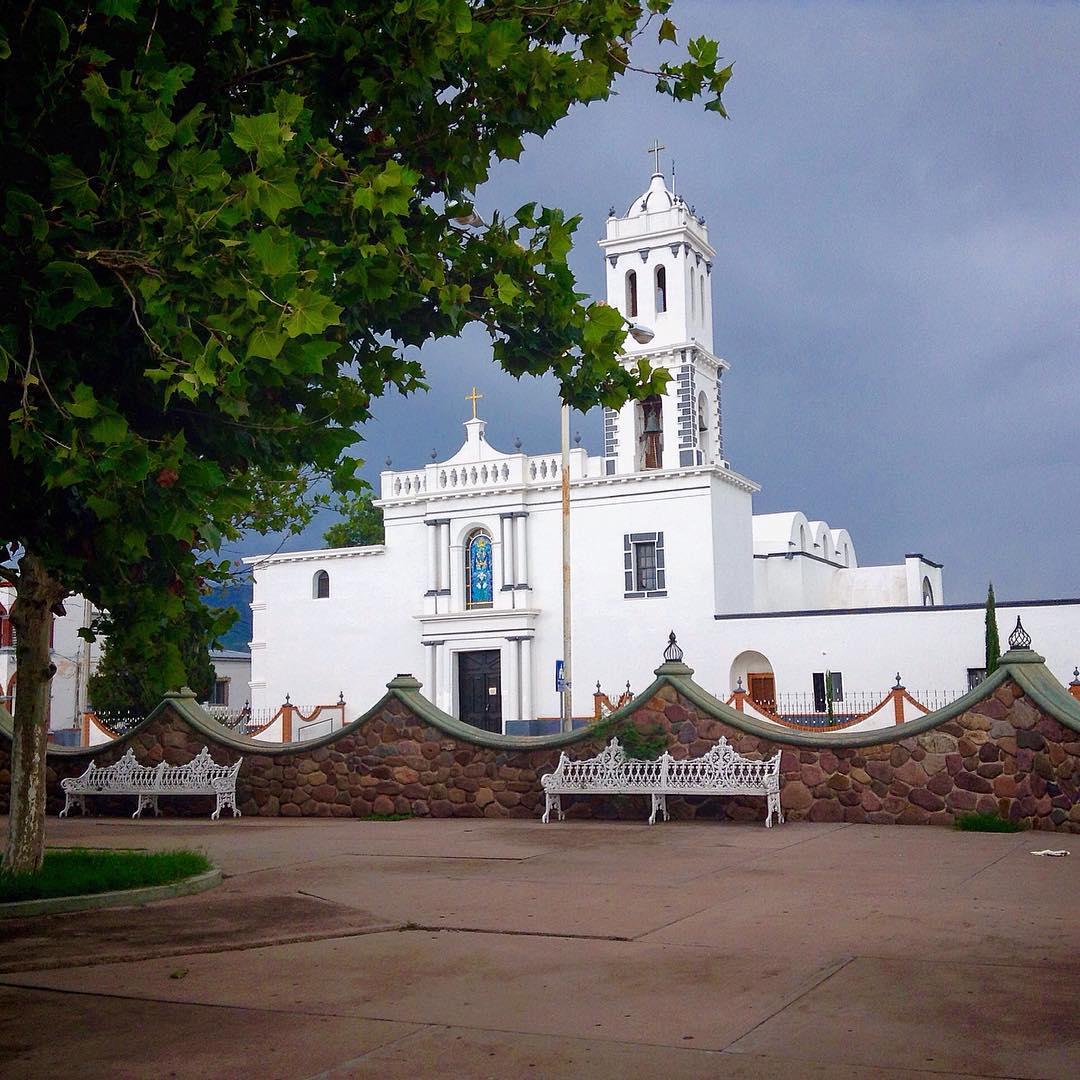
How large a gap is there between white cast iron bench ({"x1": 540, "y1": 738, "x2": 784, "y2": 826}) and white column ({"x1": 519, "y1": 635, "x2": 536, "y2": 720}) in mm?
25394

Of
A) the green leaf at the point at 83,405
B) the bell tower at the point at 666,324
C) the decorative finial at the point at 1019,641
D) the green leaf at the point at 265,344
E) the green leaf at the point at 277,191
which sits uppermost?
the bell tower at the point at 666,324

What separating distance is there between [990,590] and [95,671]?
1229 inches

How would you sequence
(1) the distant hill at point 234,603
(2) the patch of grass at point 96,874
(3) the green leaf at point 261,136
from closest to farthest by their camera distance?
(3) the green leaf at point 261,136, (2) the patch of grass at point 96,874, (1) the distant hill at point 234,603

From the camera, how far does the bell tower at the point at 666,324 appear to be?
40125 mm

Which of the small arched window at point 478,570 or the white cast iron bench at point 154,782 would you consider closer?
the white cast iron bench at point 154,782

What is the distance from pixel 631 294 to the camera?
41.4m

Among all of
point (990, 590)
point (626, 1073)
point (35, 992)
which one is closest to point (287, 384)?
point (35, 992)

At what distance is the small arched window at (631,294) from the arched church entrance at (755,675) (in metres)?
11.5

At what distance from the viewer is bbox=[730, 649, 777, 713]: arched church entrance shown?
37531 mm

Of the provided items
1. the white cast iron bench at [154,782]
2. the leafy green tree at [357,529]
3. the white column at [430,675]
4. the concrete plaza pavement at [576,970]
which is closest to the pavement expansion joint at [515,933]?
the concrete plaza pavement at [576,970]

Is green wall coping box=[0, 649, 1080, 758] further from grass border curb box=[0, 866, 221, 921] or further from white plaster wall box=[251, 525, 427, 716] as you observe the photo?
white plaster wall box=[251, 525, 427, 716]

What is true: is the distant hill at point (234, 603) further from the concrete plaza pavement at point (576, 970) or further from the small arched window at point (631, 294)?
the small arched window at point (631, 294)

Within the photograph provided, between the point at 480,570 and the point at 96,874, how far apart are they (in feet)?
109

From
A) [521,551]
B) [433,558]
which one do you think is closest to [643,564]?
[521,551]
